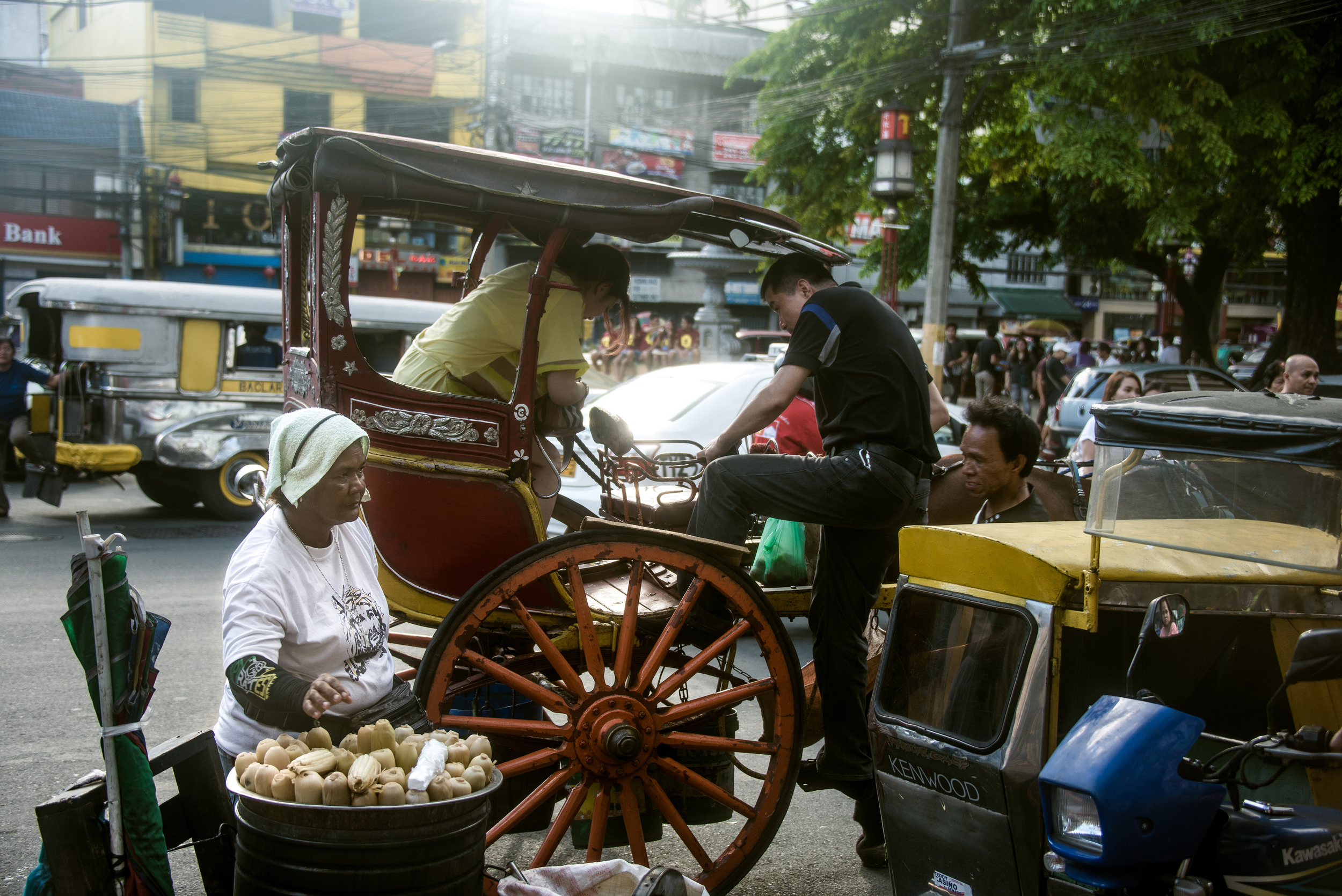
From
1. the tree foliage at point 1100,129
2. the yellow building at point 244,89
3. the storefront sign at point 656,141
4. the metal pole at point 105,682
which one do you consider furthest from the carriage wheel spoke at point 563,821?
the storefront sign at point 656,141

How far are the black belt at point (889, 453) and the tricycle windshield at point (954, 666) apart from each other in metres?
0.71

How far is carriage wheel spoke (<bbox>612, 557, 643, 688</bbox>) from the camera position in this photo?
304 centimetres

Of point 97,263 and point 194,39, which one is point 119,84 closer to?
point 194,39

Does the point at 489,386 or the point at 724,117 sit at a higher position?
the point at 724,117

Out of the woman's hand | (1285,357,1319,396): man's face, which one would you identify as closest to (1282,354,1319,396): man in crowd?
(1285,357,1319,396): man's face

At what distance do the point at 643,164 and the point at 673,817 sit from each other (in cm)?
3231

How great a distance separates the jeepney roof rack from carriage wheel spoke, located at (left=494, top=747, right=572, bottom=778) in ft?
5.38

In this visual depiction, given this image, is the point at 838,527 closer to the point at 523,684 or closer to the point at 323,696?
the point at 523,684

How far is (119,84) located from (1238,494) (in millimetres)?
30778

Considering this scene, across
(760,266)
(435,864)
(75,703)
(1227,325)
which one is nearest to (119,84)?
(760,266)

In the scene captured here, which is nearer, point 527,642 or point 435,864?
point 435,864

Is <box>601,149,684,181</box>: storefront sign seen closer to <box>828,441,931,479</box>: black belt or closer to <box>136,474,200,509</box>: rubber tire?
<box>136,474,200,509</box>: rubber tire

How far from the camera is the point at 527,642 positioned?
3.38 metres

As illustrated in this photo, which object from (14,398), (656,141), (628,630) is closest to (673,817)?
(628,630)
